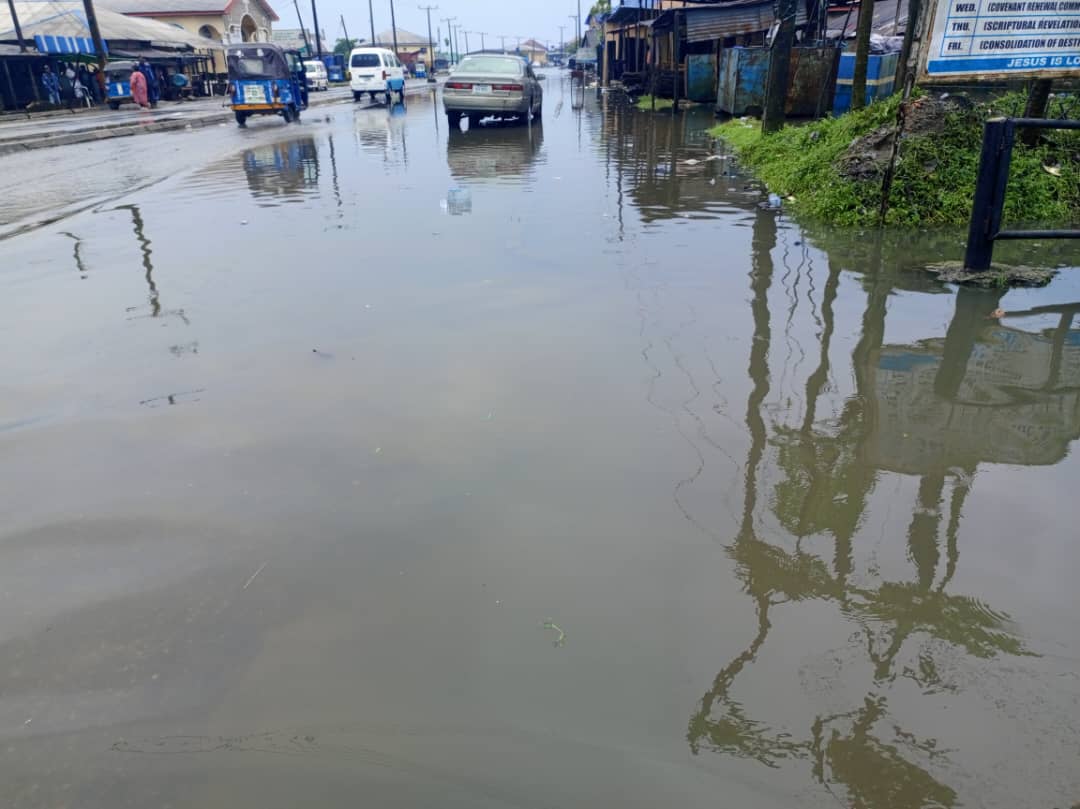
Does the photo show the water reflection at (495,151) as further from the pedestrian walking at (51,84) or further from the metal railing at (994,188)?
the pedestrian walking at (51,84)

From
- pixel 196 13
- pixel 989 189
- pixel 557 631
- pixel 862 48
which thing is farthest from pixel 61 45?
pixel 557 631

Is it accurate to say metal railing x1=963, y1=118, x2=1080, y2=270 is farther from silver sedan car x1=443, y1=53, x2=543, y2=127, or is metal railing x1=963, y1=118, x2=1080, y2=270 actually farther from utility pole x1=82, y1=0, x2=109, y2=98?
utility pole x1=82, y1=0, x2=109, y2=98

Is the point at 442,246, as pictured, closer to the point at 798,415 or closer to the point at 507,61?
the point at 798,415

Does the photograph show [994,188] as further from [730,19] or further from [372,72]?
[372,72]

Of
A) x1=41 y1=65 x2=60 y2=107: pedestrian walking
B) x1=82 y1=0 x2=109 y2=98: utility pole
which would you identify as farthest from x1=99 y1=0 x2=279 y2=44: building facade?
x1=41 y1=65 x2=60 y2=107: pedestrian walking

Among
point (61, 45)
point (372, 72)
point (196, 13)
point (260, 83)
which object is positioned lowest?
point (260, 83)

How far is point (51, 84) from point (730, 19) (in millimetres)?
27748

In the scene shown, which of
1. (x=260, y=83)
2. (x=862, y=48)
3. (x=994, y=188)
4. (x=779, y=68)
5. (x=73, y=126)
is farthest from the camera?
(x=73, y=126)

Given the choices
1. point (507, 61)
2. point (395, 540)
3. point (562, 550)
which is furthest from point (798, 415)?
point (507, 61)

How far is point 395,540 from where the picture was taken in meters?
2.89

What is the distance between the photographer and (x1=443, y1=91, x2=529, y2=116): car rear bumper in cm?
1941

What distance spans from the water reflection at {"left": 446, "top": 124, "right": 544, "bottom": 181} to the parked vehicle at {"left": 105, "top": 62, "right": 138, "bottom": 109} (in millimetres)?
21771

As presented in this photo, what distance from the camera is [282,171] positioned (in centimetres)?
1296

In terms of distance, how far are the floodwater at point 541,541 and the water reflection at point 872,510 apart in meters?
0.01
